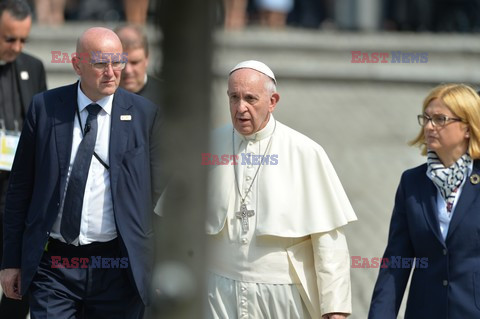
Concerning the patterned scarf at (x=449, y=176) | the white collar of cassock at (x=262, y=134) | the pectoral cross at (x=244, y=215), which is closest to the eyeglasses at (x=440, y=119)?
the patterned scarf at (x=449, y=176)

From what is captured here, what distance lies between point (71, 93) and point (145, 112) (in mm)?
350

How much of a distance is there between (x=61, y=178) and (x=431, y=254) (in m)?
1.69

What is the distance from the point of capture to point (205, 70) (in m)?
1.71

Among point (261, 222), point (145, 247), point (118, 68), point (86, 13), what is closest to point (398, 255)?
point (261, 222)

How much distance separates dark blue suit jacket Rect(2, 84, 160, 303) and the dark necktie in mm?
46

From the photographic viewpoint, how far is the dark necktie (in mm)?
4723

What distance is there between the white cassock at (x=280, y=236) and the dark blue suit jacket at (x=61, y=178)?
0.34 meters

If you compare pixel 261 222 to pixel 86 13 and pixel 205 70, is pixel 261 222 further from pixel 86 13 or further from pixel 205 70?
pixel 86 13

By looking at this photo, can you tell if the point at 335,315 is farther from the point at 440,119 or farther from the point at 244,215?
the point at 440,119

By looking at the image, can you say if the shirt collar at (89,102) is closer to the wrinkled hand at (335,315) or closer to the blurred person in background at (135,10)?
the wrinkled hand at (335,315)

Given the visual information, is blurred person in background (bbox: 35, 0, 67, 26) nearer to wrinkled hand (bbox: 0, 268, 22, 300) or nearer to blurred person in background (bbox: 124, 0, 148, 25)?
blurred person in background (bbox: 124, 0, 148, 25)
